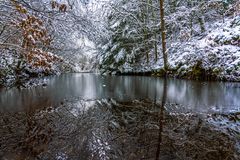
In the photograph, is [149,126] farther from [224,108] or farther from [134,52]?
[134,52]

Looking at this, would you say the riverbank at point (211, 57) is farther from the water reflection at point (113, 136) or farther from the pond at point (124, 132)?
the water reflection at point (113, 136)

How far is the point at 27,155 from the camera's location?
2932 mm

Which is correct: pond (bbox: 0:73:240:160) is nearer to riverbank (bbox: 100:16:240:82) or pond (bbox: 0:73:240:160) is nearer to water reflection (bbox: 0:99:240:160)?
water reflection (bbox: 0:99:240:160)

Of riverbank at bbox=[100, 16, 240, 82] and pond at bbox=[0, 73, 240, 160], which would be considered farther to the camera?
riverbank at bbox=[100, 16, 240, 82]

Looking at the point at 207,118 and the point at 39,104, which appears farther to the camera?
the point at 39,104

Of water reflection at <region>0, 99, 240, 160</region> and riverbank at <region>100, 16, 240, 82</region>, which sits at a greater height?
riverbank at <region>100, 16, 240, 82</region>

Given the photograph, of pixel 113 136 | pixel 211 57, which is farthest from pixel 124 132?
pixel 211 57

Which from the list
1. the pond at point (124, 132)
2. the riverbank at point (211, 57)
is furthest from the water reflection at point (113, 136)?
the riverbank at point (211, 57)

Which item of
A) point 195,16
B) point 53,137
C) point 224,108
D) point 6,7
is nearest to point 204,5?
point 195,16

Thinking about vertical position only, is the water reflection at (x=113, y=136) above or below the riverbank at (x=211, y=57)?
below

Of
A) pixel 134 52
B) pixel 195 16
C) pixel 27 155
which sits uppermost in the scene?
pixel 195 16

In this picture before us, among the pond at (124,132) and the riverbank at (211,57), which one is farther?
the riverbank at (211,57)

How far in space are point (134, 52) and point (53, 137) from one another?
18.4 metres

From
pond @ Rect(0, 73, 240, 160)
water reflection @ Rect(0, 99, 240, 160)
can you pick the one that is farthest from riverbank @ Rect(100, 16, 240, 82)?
water reflection @ Rect(0, 99, 240, 160)
